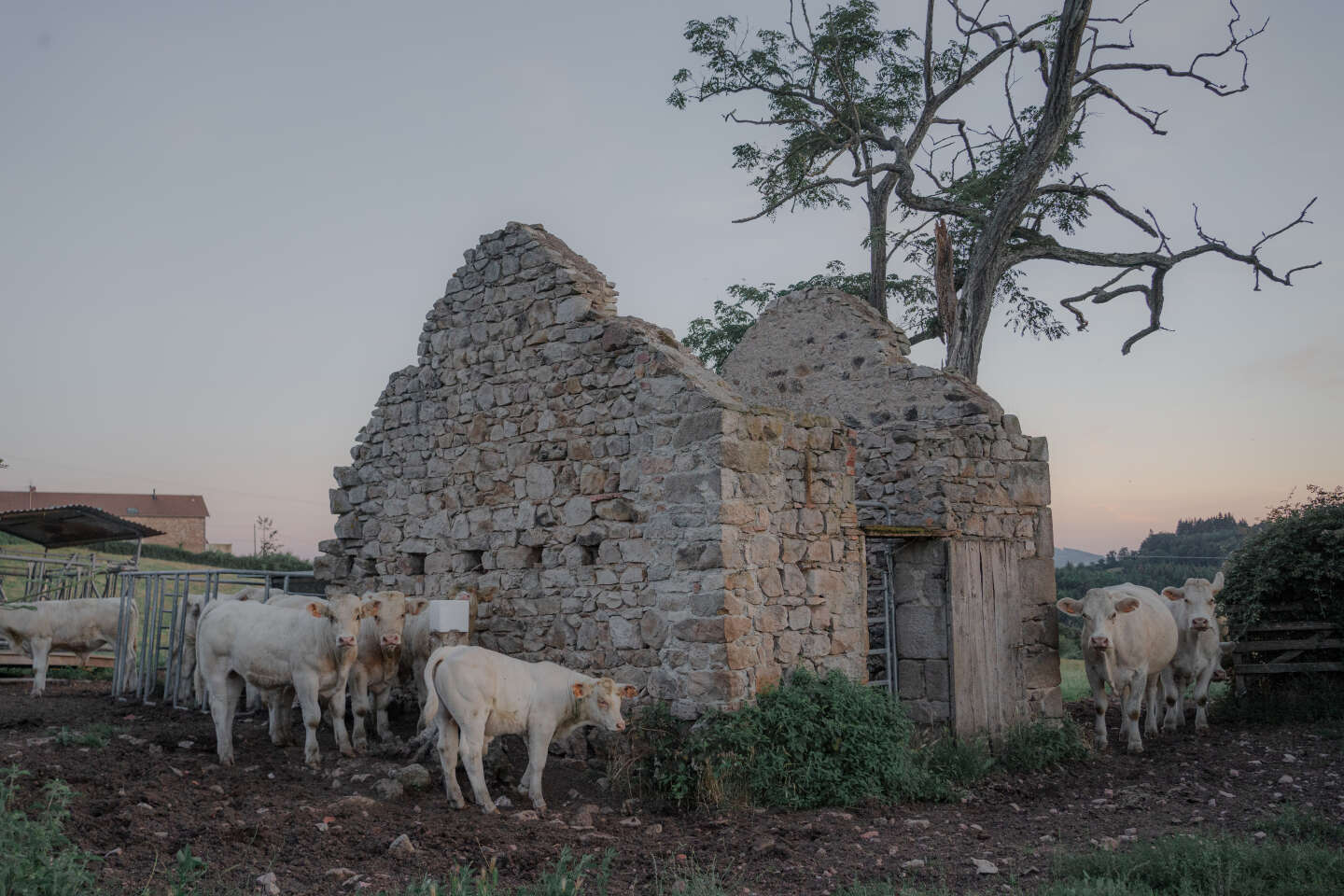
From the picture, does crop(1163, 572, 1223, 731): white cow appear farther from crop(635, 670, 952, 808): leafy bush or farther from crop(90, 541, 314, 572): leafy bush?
crop(90, 541, 314, 572): leafy bush

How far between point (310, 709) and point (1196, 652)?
34.2 feet

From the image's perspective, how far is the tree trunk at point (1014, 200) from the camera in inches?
690

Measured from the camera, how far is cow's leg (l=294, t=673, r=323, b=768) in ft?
29.4

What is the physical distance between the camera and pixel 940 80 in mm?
20266

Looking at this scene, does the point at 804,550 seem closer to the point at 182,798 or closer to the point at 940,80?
the point at 182,798

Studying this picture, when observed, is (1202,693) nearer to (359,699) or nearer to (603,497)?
(603,497)

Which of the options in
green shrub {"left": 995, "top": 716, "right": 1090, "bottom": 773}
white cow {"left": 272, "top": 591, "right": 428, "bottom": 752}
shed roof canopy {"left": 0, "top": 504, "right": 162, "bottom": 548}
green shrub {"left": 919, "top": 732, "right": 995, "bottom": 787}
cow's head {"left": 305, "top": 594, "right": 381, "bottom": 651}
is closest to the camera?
cow's head {"left": 305, "top": 594, "right": 381, "bottom": 651}

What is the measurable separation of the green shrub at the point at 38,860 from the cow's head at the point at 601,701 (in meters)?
3.56

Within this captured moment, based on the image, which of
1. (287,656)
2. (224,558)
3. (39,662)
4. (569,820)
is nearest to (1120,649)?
(569,820)

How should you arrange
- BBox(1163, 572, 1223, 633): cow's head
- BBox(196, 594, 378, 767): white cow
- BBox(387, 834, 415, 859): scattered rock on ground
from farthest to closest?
1. BBox(1163, 572, 1223, 633): cow's head
2. BBox(196, 594, 378, 767): white cow
3. BBox(387, 834, 415, 859): scattered rock on ground

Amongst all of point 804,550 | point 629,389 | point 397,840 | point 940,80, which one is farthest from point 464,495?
point 940,80

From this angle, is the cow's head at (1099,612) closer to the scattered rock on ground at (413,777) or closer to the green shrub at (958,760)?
the green shrub at (958,760)

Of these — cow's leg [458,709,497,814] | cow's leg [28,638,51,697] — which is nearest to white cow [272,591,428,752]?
cow's leg [458,709,497,814]

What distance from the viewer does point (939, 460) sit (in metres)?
11.4
